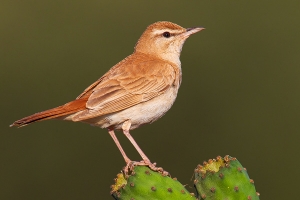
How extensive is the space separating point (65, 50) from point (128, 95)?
232 inches

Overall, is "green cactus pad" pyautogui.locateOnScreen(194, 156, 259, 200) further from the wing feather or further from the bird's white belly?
the bird's white belly

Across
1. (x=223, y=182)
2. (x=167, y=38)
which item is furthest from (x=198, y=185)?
(x=167, y=38)

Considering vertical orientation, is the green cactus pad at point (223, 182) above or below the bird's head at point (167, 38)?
below

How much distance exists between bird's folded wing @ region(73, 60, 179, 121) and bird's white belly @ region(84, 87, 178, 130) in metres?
0.04

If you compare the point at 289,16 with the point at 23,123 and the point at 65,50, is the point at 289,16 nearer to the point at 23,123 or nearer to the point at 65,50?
the point at 65,50

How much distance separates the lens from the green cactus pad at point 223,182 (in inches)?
177

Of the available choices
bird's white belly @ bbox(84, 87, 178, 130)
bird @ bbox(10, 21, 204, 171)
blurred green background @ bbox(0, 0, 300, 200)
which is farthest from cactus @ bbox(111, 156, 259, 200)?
blurred green background @ bbox(0, 0, 300, 200)

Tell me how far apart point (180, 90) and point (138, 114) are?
5210 mm

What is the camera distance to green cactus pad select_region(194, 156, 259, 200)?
4500mm

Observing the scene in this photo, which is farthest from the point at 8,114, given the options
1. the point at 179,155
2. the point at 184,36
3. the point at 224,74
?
the point at 184,36

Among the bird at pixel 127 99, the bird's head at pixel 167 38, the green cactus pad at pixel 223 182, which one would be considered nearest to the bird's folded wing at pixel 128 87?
the bird at pixel 127 99

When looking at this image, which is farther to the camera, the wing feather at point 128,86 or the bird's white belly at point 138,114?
the bird's white belly at point 138,114

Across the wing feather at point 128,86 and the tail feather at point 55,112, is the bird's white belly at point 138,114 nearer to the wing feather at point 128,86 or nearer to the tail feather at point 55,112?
the wing feather at point 128,86

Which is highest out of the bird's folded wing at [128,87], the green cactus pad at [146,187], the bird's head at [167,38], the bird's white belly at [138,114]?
the bird's head at [167,38]
